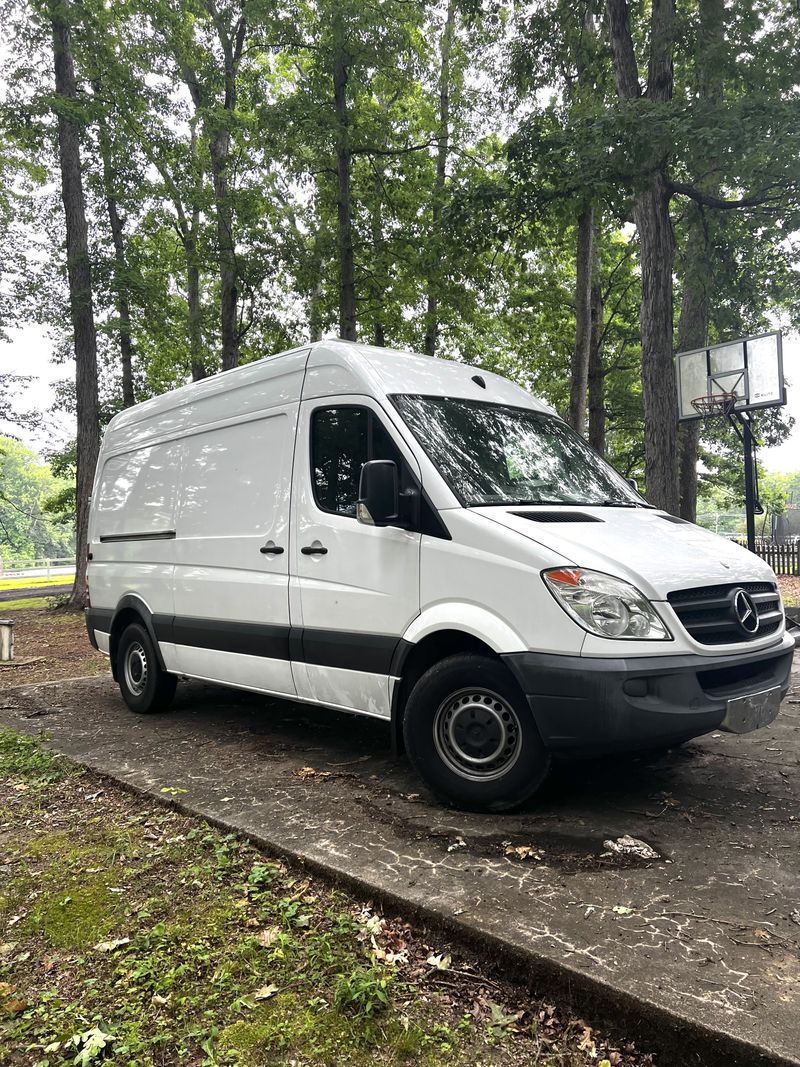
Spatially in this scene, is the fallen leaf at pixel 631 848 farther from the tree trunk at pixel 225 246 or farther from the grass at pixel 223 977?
the tree trunk at pixel 225 246

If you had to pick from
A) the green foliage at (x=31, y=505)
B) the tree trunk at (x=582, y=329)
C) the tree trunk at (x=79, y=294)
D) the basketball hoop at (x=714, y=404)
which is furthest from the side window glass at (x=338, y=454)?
the green foliage at (x=31, y=505)

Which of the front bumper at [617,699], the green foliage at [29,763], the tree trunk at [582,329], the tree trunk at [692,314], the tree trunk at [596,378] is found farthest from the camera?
the tree trunk at [596,378]

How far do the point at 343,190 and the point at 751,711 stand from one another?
1319 cm

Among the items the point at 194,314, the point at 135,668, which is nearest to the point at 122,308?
the point at 194,314

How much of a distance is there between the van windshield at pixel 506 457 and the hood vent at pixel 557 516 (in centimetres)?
22

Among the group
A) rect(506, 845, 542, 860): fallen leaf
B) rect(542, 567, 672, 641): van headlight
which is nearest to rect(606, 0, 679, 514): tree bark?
rect(542, 567, 672, 641): van headlight

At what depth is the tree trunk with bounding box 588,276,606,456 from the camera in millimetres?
18500

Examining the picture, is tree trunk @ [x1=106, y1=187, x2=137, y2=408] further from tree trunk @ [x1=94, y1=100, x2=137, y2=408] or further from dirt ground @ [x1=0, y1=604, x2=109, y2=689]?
→ dirt ground @ [x1=0, y1=604, x2=109, y2=689]

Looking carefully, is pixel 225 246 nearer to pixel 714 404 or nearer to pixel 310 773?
pixel 714 404

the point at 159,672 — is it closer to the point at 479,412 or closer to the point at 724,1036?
the point at 479,412

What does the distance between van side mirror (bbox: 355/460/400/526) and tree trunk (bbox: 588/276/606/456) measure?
603 inches

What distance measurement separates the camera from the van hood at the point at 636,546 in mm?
3428

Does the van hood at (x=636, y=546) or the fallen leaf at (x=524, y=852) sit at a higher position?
the van hood at (x=636, y=546)

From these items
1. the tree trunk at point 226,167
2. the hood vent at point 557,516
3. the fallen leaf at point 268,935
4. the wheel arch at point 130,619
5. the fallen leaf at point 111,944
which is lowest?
the fallen leaf at point 111,944
